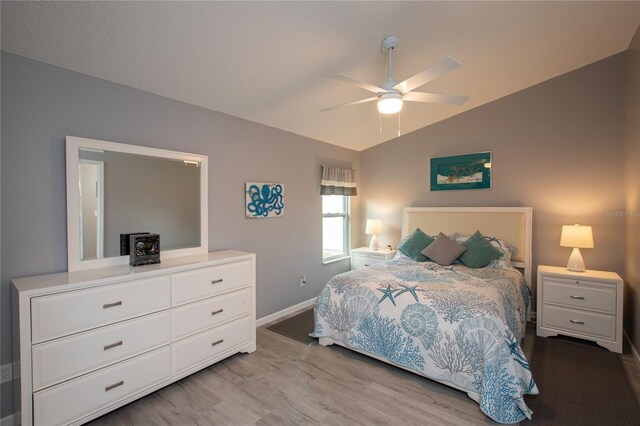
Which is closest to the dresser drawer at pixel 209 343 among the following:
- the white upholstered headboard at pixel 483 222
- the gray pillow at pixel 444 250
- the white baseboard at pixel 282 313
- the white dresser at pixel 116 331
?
the white dresser at pixel 116 331

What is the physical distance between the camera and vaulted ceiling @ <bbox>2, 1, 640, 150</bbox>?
6.15 feet

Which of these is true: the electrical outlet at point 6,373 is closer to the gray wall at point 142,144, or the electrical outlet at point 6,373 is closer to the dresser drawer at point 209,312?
the gray wall at point 142,144

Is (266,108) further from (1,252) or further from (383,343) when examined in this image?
(383,343)

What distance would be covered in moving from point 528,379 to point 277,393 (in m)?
1.80

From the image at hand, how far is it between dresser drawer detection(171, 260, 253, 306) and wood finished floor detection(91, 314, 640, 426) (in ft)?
2.26

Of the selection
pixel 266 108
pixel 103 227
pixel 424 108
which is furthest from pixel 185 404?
pixel 424 108

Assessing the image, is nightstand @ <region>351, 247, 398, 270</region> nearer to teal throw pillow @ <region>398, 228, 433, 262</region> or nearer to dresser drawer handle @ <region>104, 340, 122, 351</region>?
teal throw pillow @ <region>398, 228, 433, 262</region>

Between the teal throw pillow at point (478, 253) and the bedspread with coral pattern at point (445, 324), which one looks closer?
the bedspread with coral pattern at point (445, 324)

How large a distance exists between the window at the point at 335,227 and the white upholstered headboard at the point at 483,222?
1.01 metres

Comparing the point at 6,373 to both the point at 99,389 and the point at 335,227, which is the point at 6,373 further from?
the point at 335,227

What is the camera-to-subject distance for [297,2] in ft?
6.34

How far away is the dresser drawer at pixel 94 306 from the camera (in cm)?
174

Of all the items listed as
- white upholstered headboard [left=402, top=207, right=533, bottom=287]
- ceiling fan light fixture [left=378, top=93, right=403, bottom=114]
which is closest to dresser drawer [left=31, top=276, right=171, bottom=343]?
ceiling fan light fixture [left=378, top=93, right=403, bottom=114]

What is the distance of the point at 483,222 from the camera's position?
4.02 metres
